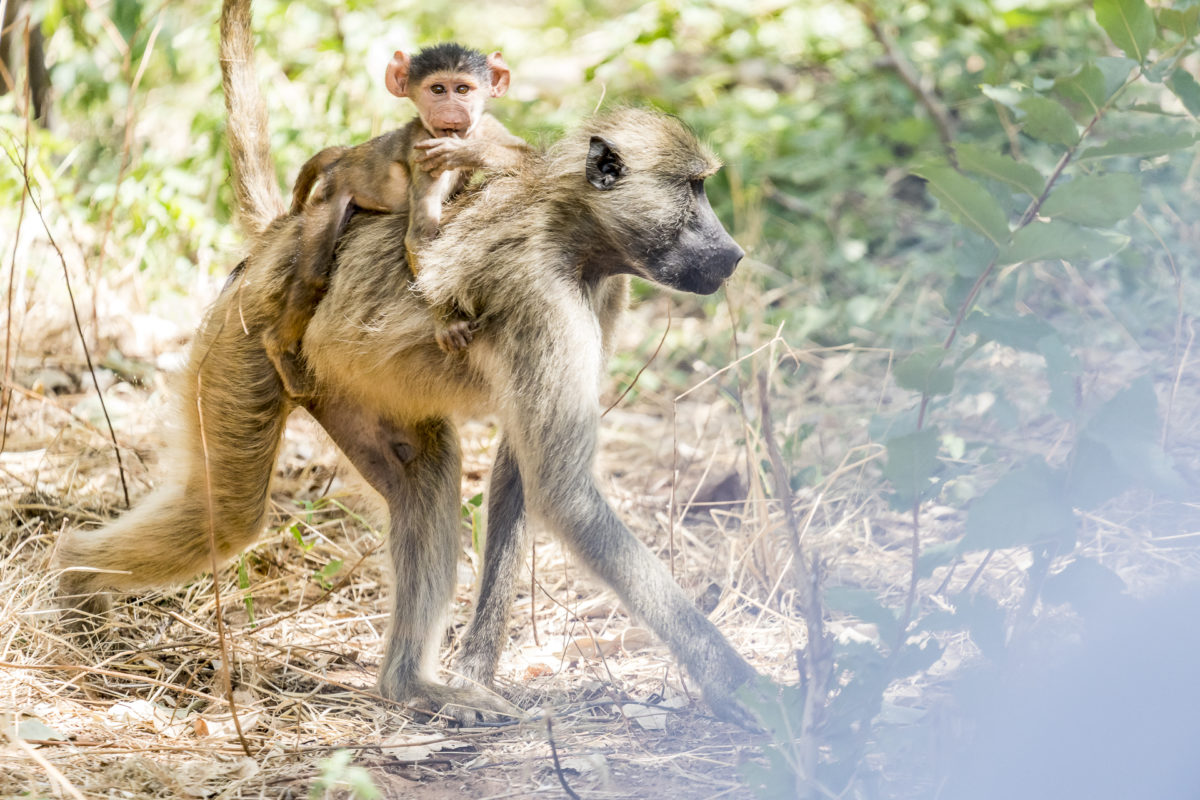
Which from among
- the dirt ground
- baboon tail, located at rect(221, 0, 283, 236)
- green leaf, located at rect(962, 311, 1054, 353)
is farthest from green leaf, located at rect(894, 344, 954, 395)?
baboon tail, located at rect(221, 0, 283, 236)

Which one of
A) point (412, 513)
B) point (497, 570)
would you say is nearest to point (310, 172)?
point (412, 513)

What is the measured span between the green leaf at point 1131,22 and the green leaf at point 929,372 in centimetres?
76

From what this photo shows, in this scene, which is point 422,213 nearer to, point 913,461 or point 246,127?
point 246,127

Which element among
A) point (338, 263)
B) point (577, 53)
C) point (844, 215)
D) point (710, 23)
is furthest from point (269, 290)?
point (577, 53)

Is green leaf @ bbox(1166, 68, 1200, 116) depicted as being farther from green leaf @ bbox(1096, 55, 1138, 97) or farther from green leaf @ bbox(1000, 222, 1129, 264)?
green leaf @ bbox(1000, 222, 1129, 264)

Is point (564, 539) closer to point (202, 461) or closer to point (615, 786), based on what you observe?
point (615, 786)

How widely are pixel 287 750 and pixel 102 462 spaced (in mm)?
2110

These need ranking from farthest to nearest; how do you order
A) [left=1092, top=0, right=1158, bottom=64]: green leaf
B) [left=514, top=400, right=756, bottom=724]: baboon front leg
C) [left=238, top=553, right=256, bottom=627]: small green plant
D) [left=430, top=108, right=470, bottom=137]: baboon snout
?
[left=238, top=553, right=256, bottom=627]: small green plant < [left=430, top=108, right=470, bottom=137]: baboon snout < [left=514, top=400, right=756, bottom=724]: baboon front leg < [left=1092, top=0, right=1158, bottom=64]: green leaf

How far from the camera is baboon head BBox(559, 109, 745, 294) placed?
304cm

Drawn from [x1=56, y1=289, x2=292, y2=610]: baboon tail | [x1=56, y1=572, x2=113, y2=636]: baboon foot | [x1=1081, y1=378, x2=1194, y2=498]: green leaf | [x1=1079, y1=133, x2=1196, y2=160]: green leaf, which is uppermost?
[x1=1079, y1=133, x2=1196, y2=160]: green leaf

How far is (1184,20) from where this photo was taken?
7.98 feet

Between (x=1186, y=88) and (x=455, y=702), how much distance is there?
8.22 ft

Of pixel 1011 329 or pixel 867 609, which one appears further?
pixel 1011 329

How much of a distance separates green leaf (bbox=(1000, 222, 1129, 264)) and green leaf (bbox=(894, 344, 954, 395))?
242mm
